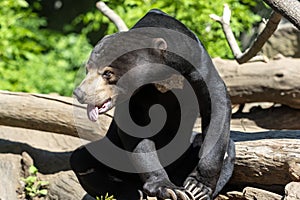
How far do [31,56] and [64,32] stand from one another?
1801 millimetres

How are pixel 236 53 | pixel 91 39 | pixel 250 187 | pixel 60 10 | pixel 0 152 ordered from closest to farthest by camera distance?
pixel 250 187
pixel 236 53
pixel 0 152
pixel 91 39
pixel 60 10

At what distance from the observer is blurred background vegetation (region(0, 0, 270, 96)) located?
17.9ft

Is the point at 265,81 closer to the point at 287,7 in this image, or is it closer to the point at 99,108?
the point at 287,7

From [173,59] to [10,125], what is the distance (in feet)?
5.67

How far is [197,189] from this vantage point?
9.87 feet

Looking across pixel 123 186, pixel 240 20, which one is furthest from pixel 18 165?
pixel 240 20

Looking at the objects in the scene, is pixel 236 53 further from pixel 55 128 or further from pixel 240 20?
pixel 240 20

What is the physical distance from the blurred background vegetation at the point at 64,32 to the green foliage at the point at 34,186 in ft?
5.03

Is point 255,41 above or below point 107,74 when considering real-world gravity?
below

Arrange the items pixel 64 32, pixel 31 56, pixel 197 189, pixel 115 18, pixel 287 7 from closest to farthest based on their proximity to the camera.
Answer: pixel 287 7 < pixel 197 189 < pixel 115 18 < pixel 31 56 < pixel 64 32

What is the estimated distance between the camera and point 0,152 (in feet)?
14.0

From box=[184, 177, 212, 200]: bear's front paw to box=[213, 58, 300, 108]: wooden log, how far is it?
1.67 meters

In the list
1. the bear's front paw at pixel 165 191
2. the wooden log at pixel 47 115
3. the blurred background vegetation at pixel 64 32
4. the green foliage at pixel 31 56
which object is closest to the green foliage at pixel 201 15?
the blurred background vegetation at pixel 64 32

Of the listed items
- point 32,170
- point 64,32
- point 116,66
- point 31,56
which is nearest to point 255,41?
point 116,66
